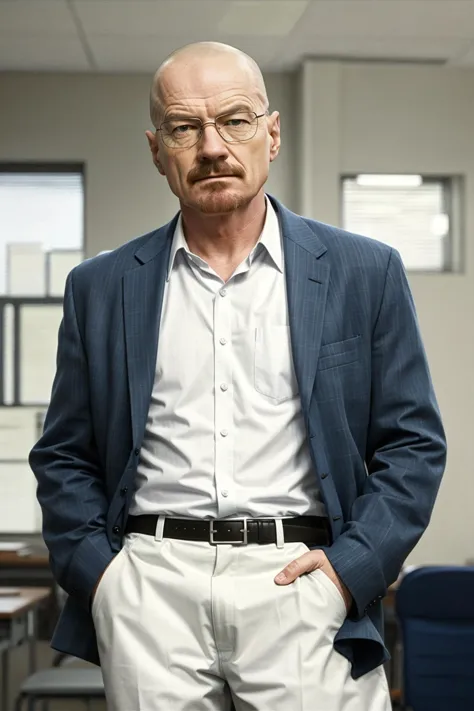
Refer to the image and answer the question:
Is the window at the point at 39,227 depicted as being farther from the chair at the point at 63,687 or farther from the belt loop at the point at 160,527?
the belt loop at the point at 160,527

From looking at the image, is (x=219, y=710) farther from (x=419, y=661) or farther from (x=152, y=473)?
(x=419, y=661)

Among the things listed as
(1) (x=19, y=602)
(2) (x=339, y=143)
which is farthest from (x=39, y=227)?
(1) (x=19, y=602)

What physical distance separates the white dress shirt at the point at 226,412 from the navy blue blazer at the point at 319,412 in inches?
1.1

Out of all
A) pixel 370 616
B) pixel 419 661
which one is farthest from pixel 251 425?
pixel 419 661

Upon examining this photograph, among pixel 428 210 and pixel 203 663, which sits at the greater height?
pixel 428 210

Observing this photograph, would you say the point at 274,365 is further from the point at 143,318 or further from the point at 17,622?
the point at 17,622

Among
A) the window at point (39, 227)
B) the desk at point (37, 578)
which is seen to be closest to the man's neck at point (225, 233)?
the desk at point (37, 578)

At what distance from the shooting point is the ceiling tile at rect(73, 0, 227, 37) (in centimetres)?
571

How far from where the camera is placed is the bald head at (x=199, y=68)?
164cm

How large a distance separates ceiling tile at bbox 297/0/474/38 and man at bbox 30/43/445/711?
4.31 metres

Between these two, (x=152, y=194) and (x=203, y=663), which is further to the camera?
(x=152, y=194)

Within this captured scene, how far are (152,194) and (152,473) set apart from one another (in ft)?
17.2

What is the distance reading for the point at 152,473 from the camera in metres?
1.60

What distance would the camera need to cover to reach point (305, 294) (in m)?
1.63
